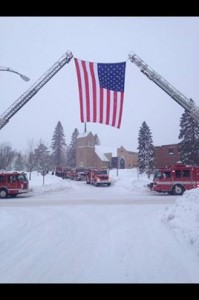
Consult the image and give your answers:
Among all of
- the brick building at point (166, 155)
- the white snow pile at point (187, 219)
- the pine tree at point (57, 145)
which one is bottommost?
the white snow pile at point (187, 219)

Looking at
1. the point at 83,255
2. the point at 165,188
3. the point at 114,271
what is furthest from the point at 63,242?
the point at 165,188

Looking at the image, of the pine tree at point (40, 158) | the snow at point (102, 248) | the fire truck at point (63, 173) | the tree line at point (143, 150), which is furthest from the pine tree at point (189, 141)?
the pine tree at point (40, 158)

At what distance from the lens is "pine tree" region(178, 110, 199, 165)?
46844 millimetres

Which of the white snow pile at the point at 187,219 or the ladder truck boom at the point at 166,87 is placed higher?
the ladder truck boom at the point at 166,87

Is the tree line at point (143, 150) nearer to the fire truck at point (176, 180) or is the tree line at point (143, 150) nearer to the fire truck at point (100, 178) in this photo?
the fire truck at point (176, 180)

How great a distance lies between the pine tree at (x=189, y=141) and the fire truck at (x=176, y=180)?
19861 mm

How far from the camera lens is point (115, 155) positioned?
98.8 metres

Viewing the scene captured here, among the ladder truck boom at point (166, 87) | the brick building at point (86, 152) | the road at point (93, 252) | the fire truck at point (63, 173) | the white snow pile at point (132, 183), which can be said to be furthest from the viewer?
the brick building at point (86, 152)

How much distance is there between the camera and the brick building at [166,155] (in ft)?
207

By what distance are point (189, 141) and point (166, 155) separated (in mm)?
16797

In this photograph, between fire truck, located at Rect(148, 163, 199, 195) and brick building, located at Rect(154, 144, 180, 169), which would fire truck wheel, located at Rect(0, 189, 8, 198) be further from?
brick building, located at Rect(154, 144, 180, 169)

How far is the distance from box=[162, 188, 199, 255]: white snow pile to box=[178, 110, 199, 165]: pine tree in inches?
1280

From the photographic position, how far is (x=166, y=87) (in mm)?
26188

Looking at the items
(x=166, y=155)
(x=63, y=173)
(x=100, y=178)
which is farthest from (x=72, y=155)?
(x=100, y=178)
